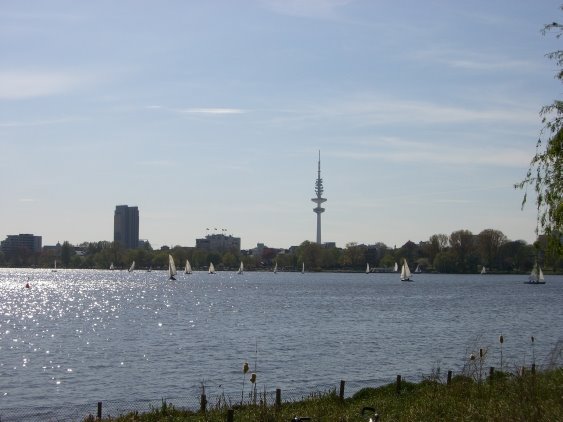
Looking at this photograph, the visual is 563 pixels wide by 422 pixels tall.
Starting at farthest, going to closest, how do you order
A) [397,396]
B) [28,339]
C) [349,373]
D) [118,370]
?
1. [28,339]
2. [118,370]
3. [349,373]
4. [397,396]

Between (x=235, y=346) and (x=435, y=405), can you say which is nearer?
(x=435, y=405)

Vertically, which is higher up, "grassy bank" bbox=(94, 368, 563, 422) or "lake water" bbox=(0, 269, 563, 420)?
"grassy bank" bbox=(94, 368, 563, 422)

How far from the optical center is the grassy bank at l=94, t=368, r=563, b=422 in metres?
17.6

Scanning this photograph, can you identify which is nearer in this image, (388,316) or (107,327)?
(107,327)

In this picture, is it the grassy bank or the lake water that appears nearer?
the grassy bank

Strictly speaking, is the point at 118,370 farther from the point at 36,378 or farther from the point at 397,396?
the point at 397,396

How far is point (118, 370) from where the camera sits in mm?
46562

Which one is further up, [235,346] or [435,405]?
[435,405]

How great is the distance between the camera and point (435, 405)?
23250 mm

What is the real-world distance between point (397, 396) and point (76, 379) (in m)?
20.9

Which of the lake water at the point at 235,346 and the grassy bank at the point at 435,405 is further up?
the grassy bank at the point at 435,405

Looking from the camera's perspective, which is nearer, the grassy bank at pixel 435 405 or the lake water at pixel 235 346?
the grassy bank at pixel 435 405

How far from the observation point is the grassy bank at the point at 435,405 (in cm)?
1762

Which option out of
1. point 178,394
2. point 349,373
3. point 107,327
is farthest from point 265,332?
point 178,394
